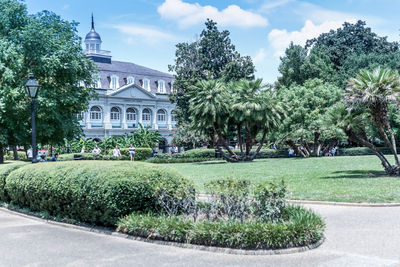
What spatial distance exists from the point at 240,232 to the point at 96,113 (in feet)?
200

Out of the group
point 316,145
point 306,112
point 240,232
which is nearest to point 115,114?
point 316,145

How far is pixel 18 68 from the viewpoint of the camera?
19.5 metres

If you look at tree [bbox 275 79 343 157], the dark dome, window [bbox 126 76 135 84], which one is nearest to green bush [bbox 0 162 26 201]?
tree [bbox 275 79 343 157]

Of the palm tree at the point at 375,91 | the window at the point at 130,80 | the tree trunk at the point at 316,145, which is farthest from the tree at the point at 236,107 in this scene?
the window at the point at 130,80

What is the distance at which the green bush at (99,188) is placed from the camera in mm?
8773

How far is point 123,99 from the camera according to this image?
67.6 m

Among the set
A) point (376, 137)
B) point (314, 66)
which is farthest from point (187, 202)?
point (314, 66)

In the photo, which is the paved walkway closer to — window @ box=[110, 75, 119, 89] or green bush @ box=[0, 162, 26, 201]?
green bush @ box=[0, 162, 26, 201]

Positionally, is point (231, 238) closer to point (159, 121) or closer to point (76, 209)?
point (76, 209)

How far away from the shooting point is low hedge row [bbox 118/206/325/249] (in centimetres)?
704

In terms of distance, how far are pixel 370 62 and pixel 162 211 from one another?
5466 centimetres

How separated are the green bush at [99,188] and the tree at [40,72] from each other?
9.21 meters

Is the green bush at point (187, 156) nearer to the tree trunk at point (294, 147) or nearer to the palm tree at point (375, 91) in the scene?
the tree trunk at point (294, 147)

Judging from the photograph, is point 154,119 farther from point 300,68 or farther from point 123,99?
point 300,68
